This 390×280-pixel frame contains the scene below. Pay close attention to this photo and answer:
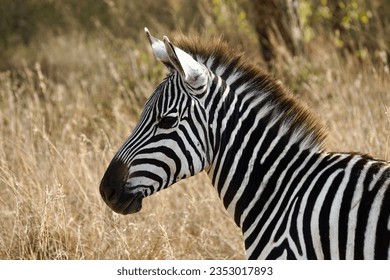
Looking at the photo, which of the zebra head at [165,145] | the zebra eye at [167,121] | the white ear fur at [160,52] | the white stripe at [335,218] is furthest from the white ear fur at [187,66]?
the white stripe at [335,218]

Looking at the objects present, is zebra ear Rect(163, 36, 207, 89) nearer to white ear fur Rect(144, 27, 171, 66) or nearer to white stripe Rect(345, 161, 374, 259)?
white ear fur Rect(144, 27, 171, 66)

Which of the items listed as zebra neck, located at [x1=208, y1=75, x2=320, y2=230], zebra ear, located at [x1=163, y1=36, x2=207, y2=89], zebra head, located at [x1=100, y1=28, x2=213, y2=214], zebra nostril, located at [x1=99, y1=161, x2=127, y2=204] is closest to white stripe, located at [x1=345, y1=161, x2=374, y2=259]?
zebra neck, located at [x1=208, y1=75, x2=320, y2=230]

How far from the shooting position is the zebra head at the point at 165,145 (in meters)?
4.21

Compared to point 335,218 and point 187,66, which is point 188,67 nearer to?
point 187,66

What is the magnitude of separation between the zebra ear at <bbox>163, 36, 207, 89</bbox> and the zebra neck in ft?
0.60

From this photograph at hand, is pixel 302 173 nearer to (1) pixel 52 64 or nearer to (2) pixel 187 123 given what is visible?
(2) pixel 187 123

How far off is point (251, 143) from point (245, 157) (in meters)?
0.09

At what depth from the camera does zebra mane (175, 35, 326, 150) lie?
14.0 feet

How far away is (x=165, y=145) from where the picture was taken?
422cm

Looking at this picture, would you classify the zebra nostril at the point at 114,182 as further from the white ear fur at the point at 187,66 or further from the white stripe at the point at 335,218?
the white stripe at the point at 335,218

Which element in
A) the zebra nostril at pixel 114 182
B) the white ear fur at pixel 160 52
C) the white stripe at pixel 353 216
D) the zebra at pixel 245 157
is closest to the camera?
the white stripe at pixel 353 216

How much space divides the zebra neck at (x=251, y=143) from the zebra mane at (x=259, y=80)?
13mm

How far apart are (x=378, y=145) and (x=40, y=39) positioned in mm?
10848
